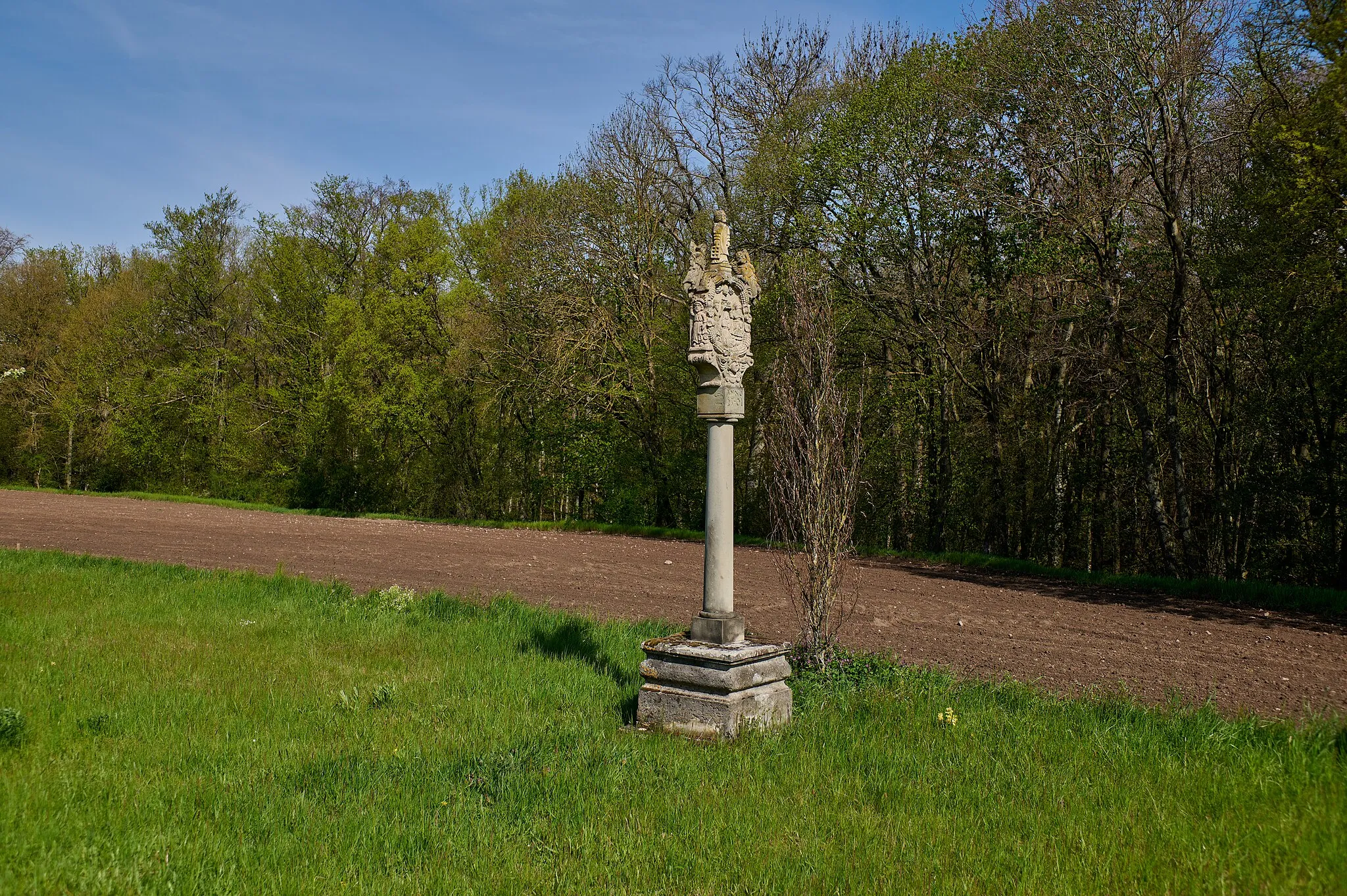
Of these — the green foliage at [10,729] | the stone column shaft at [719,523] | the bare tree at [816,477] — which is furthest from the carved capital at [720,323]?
the green foliage at [10,729]

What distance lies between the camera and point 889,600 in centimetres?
1276

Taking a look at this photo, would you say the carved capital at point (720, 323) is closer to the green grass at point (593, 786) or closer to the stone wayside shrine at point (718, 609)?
the stone wayside shrine at point (718, 609)

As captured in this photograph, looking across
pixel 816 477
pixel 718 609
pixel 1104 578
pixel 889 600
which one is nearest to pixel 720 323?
pixel 816 477

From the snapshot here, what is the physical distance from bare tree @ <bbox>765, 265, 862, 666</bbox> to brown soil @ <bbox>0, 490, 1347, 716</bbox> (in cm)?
51

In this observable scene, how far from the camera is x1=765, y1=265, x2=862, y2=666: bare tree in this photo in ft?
25.3

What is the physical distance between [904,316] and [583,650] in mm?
14458

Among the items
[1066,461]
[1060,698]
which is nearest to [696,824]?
[1060,698]

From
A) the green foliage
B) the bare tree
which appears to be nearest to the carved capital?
the bare tree

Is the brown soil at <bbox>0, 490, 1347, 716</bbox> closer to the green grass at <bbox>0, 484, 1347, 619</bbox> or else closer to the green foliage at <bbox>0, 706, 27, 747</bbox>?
the green grass at <bbox>0, 484, 1347, 619</bbox>

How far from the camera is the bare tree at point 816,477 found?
7.72 meters

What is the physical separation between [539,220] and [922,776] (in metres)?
23.1

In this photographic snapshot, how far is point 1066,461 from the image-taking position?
21.5 metres

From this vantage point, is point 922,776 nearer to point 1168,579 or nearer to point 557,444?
point 1168,579

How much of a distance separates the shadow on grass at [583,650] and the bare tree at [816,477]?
1.70m
